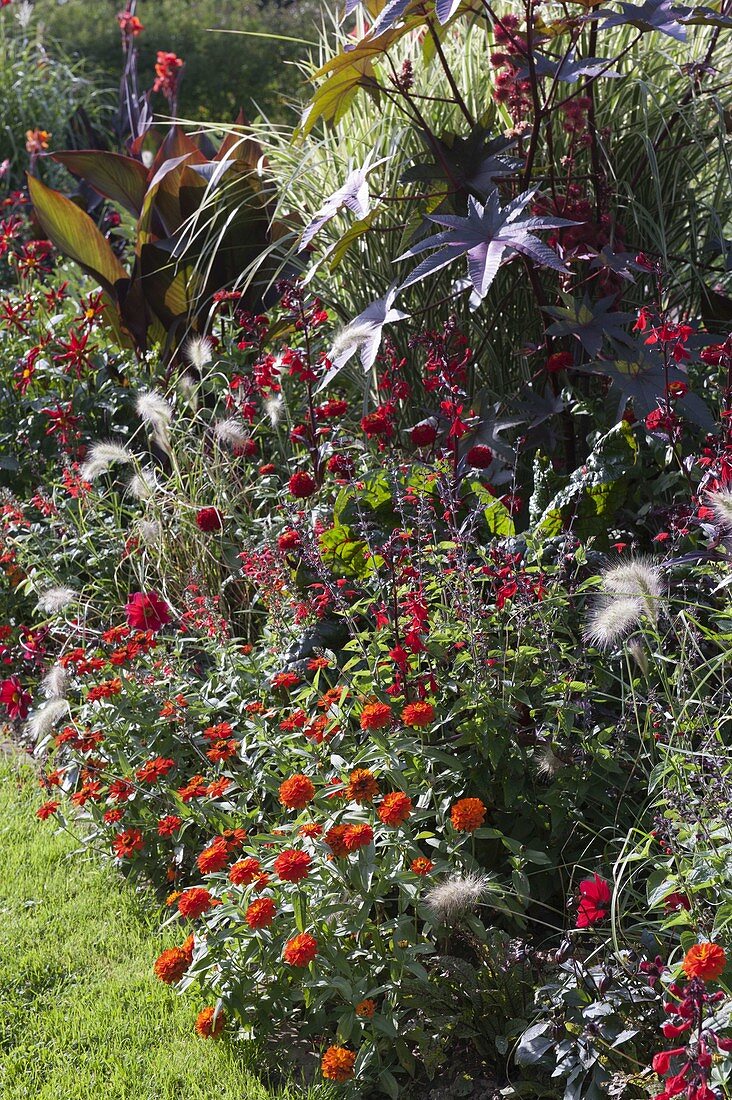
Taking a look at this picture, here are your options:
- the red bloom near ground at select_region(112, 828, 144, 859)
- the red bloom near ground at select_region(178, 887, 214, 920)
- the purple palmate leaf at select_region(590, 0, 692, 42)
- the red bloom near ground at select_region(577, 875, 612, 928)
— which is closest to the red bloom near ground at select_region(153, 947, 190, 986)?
the red bloom near ground at select_region(178, 887, 214, 920)

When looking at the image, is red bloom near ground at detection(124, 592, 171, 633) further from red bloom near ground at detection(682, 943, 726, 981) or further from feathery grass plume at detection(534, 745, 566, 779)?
red bloom near ground at detection(682, 943, 726, 981)

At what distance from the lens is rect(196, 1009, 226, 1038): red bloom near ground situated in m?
2.11

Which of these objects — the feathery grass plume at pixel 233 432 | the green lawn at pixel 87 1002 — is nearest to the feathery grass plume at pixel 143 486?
the feathery grass plume at pixel 233 432

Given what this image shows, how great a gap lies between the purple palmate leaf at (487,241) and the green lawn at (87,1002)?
1623 millimetres

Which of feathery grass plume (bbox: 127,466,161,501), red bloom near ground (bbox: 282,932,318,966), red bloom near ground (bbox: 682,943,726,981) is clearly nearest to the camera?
red bloom near ground (bbox: 682,943,726,981)

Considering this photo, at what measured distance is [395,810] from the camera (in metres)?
1.96

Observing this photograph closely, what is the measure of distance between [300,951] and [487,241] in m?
1.57

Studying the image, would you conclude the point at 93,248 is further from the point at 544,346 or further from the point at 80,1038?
the point at 80,1038

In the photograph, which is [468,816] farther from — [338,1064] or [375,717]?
[338,1064]

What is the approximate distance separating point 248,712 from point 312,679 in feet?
1.00

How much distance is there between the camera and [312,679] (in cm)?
290

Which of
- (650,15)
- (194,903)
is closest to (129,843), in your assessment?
(194,903)

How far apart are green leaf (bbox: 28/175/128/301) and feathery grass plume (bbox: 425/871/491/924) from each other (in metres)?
3.26

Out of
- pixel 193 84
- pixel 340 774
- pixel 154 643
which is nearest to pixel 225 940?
pixel 340 774
